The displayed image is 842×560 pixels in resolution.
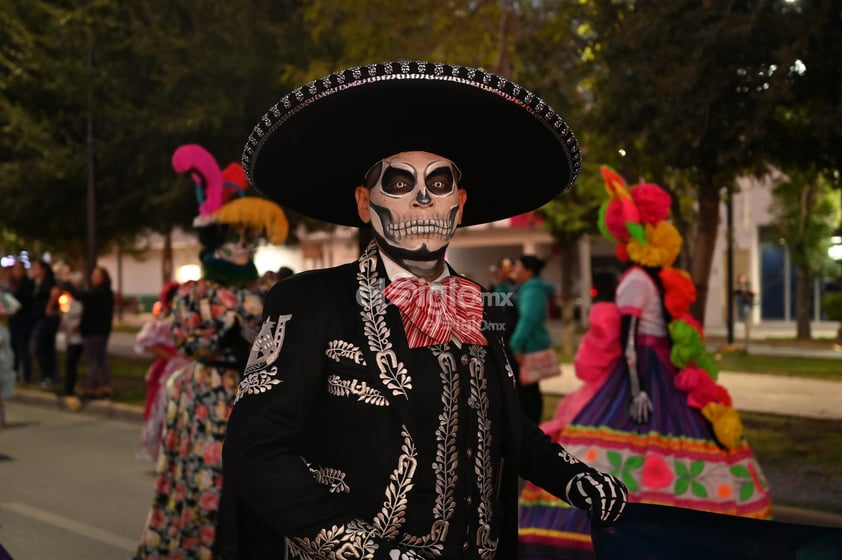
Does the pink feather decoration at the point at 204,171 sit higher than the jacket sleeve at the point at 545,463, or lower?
higher

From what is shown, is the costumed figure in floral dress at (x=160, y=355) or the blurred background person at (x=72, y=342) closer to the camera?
the costumed figure in floral dress at (x=160, y=355)

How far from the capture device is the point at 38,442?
37.6 ft

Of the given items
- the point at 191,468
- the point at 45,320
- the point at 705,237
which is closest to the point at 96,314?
the point at 45,320

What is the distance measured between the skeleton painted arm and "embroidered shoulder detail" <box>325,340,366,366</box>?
380 cm

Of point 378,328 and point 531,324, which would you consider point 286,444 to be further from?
point 531,324

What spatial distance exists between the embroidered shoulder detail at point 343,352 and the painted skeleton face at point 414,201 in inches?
12.6

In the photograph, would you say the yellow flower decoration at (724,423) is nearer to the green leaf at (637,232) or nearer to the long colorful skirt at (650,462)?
the long colorful skirt at (650,462)

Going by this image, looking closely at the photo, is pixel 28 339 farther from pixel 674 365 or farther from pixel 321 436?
pixel 321 436

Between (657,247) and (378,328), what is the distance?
4040mm

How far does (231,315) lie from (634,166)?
5637 mm

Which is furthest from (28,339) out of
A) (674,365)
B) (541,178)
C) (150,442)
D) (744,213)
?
(744,213)

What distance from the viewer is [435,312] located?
8.45ft

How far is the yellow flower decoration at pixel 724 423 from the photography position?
5.82 metres

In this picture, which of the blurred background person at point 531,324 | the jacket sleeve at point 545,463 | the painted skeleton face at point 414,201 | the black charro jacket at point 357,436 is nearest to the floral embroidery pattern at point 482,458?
the black charro jacket at point 357,436
